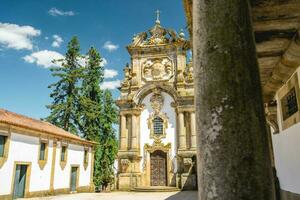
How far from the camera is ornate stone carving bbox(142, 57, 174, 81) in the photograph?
79.0ft

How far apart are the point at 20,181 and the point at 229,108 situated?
1827 cm

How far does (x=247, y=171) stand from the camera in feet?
4.87

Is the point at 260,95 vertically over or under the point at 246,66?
under

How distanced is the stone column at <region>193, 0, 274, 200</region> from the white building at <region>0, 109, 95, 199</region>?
15.8m

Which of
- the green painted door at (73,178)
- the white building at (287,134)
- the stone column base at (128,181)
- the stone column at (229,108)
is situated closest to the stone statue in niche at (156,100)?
the stone column base at (128,181)

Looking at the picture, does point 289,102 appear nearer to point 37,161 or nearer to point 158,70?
point 37,161

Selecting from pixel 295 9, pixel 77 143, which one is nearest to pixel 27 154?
pixel 77 143

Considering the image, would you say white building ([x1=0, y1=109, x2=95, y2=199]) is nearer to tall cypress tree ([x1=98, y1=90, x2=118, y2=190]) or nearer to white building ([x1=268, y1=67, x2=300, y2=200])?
tall cypress tree ([x1=98, y1=90, x2=118, y2=190])

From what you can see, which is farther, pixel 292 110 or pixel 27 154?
pixel 27 154

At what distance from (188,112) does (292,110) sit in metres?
15.9

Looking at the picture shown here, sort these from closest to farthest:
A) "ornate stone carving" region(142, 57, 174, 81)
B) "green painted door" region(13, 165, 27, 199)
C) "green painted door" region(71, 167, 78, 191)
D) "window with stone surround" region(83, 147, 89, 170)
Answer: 1. "green painted door" region(13, 165, 27, 199)
2. "green painted door" region(71, 167, 78, 191)
3. "ornate stone carving" region(142, 57, 174, 81)
4. "window with stone surround" region(83, 147, 89, 170)

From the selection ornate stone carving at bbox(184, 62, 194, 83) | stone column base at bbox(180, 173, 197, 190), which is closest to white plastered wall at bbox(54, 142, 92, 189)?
stone column base at bbox(180, 173, 197, 190)

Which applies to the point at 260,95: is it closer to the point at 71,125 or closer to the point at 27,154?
the point at 27,154

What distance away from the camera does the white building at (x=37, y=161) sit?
1553 cm
